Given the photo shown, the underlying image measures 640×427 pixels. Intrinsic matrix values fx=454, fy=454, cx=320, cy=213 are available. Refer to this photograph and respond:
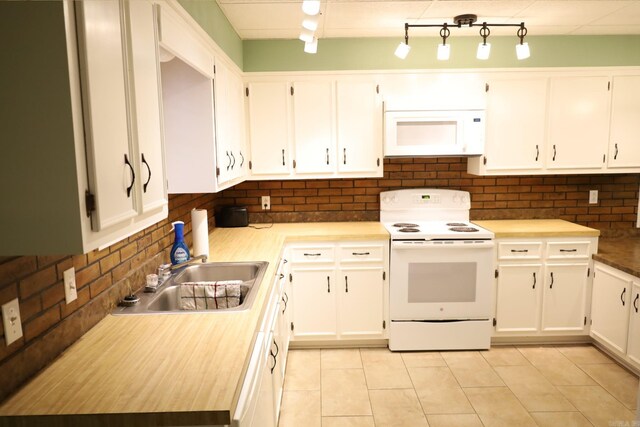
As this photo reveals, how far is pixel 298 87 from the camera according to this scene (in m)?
3.53

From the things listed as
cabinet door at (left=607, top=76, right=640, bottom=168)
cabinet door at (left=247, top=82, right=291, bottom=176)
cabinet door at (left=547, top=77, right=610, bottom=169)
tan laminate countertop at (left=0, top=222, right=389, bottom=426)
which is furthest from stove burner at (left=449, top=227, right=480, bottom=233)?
tan laminate countertop at (left=0, top=222, right=389, bottom=426)

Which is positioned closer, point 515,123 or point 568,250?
point 568,250

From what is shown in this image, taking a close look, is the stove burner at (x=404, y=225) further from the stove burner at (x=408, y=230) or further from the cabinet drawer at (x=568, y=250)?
the cabinet drawer at (x=568, y=250)

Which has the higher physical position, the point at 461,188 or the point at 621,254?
the point at 461,188

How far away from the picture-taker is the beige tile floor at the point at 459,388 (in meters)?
2.61

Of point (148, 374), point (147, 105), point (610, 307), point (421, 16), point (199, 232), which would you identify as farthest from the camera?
point (610, 307)

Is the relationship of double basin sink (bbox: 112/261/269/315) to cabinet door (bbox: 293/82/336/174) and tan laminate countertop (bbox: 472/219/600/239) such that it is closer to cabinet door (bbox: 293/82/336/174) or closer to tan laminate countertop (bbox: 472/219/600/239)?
cabinet door (bbox: 293/82/336/174)

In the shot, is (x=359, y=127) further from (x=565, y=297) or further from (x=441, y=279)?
(x=565, y=297)

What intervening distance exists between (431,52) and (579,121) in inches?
50.1

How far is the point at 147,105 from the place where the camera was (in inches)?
57.1

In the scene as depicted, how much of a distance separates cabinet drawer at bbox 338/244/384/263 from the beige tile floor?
720 millimetres

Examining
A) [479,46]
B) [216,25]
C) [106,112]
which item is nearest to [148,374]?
[106,112]

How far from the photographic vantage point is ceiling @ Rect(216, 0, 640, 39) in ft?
9.16

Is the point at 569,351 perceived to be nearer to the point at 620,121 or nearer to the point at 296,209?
the point at 620,121
